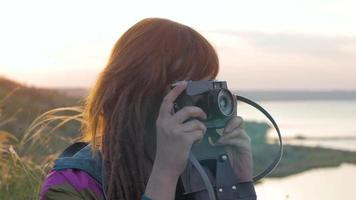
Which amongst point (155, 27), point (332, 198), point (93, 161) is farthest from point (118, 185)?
point (332, 198)

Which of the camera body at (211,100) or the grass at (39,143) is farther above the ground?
the camera body at (211,100)

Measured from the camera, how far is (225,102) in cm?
193

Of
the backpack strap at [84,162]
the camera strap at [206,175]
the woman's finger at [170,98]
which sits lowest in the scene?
the camera strap at [206,175]

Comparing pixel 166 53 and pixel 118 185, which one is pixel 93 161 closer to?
pixel 118 185

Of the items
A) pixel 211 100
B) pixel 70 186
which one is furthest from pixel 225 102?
pixel 70 186

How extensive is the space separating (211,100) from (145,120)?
0.58 feet

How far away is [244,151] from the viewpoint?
2.01 metres

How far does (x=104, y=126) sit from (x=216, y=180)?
0.33 m

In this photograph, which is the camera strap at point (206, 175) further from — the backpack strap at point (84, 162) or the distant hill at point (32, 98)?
the distant hill at point (32, 98)

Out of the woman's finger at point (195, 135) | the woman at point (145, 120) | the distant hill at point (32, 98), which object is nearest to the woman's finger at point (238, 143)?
the woman at point (145, 120)

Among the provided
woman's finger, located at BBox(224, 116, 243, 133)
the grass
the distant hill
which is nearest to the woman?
woman's finger, located at BBox(224, 116, 243, 133)

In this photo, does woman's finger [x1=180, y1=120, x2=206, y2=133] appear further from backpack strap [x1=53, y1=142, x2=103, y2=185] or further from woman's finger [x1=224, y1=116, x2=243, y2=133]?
backpack strap [x1=53, y1=142, x2=103, y2=185]

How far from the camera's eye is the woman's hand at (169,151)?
177 centimetres

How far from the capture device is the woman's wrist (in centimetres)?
177
